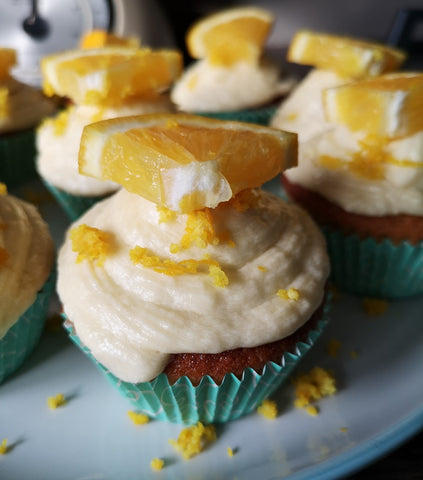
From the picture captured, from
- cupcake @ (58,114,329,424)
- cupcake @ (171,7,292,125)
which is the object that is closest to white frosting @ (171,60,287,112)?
cupcake @ (171,7,292,125)

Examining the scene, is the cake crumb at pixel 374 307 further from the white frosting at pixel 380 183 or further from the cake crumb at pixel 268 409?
the cake crumb at pixel 268 409

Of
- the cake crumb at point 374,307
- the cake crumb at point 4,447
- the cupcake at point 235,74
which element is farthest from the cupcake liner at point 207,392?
the cupcake at point 235,74

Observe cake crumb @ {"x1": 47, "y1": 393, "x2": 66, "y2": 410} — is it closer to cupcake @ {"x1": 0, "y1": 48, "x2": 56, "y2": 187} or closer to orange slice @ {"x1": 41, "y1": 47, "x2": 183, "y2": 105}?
orange slice @ {"x1": 41, "y1": 47, "x2": 183, "y2": 105}

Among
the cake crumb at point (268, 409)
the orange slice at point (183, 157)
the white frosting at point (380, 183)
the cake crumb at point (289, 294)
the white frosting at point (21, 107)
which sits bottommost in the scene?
the cake crumb at point (268, 409)

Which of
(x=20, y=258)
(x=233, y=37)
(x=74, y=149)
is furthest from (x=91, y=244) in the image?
(x=233, y=37)

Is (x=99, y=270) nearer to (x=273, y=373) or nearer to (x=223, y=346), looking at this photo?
(x=223, y=346)

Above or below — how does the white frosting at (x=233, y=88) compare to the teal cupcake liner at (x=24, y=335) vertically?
above
